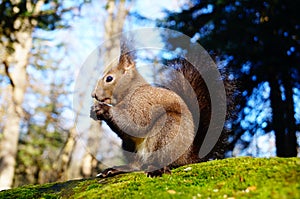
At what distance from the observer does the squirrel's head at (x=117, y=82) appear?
2.76m

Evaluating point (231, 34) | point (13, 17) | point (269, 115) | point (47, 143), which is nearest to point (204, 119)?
point (231, 34)

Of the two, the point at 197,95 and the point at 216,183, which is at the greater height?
the point at 197,95

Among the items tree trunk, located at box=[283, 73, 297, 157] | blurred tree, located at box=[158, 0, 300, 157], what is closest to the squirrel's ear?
blurred tree, located at box=[158, 0, 300, 157]

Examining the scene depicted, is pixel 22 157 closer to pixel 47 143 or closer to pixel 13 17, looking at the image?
pixel 47 143

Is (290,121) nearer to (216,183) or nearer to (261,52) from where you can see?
(261,52)

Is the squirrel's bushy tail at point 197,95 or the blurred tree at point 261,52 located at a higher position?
the blurred tree at point 261,52

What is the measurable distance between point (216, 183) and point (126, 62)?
1.52m

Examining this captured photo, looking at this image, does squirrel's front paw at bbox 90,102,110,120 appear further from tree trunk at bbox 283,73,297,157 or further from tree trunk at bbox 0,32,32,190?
tree trunk at bbox 0,32,32,190

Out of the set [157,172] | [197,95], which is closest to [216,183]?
[157,172]

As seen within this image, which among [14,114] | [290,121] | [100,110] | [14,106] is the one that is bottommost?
[100,110]

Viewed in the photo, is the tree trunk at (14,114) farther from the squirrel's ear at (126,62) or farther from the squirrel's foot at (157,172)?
the squirrel's foot at (157,172)

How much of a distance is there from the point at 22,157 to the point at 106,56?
3885 millimetres

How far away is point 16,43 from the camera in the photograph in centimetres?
655

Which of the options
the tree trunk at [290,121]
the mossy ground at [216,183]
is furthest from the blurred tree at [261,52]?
the mossy ground at [216,183]
